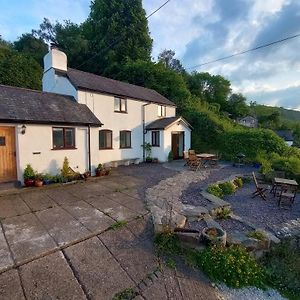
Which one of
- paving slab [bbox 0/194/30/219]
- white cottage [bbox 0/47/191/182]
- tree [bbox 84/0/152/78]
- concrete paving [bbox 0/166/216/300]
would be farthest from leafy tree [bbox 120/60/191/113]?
concrete paving [bbox 0/166/216/300]

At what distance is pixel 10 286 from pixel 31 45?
37.9 meters

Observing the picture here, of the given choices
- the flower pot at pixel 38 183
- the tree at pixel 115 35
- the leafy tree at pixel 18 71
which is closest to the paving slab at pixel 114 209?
the flower pot at pixel 38 183

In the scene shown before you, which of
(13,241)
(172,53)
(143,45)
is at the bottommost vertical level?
(13,241)

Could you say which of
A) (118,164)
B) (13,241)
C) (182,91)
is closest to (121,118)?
(118,164)

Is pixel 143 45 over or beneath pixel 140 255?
over

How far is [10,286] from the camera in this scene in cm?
343

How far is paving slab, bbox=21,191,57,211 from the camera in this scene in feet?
22.8

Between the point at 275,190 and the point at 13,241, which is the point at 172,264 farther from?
the point at 275,190

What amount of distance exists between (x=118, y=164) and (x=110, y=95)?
5029mm

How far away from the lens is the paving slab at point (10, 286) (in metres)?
3.25

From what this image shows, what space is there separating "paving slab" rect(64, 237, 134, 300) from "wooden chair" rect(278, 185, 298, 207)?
7391mm

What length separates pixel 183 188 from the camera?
971cm

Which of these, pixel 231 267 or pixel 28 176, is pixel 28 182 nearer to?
pixel 28 176

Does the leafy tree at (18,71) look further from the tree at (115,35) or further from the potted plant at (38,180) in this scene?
the potted plant at (38,180)
